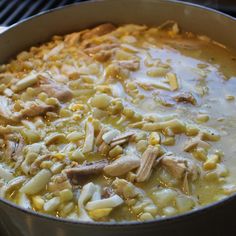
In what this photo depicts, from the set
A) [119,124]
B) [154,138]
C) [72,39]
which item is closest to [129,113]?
[119,124]

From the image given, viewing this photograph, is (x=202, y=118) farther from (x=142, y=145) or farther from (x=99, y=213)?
(x=99, y=213)

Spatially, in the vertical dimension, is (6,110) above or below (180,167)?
above

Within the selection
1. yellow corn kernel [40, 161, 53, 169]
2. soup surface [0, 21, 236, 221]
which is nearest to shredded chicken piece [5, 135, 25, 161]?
soup surface [0, 21, 236, 221]

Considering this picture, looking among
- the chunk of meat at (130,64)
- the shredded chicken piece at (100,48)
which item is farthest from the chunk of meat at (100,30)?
the chunk of meat at (130,64)

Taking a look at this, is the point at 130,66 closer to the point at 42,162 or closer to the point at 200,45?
the point at 200,45

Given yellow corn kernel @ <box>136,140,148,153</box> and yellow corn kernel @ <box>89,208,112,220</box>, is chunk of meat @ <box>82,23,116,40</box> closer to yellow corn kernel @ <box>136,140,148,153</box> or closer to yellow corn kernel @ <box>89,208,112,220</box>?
yellow corn kernel @ <box>136,140,148,153</box>

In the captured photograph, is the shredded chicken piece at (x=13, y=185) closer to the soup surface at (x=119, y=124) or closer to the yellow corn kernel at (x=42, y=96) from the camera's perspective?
the soup surface at (x=119, y=124)

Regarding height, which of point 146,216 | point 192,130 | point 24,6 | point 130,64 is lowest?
point 146,216

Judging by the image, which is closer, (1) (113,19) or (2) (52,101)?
(2) (52,101)
